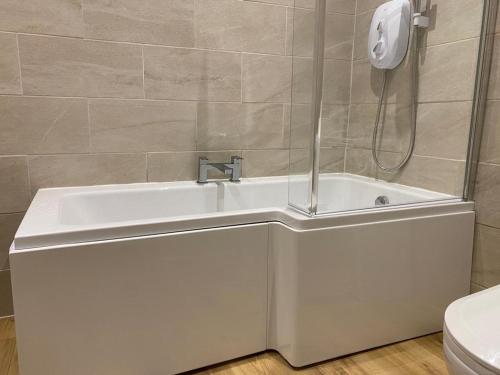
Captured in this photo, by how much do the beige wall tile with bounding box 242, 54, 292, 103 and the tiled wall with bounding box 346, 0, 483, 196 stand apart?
41cm

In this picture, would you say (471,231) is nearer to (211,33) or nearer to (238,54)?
(238,54)

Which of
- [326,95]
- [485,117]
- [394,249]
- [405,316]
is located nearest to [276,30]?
[326,95]

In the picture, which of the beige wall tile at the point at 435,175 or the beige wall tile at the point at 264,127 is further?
the beige wall tile at the point at 264,127

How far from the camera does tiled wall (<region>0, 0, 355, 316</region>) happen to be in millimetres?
1821

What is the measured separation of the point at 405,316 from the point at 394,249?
34cm

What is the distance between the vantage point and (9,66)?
70.4 inches

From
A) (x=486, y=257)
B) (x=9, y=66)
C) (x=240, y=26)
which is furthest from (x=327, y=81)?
(x=9, y=66)

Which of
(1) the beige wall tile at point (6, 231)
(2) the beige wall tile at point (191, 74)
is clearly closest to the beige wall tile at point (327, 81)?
(2) the beige wall tile at point (191, 74)

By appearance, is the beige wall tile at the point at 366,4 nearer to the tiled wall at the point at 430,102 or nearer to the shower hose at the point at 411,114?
the tiled wall at the point at 430,102

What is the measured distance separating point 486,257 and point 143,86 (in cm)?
185

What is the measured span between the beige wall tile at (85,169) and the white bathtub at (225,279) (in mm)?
55

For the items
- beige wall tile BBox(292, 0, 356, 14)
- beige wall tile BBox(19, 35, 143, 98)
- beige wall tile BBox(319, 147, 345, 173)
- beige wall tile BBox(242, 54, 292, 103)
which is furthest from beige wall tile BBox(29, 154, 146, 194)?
beige wall tile BBox(292, 0, 356, 14)

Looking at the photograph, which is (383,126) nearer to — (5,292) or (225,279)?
(225,279)

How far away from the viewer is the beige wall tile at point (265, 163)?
2369 millimetres
